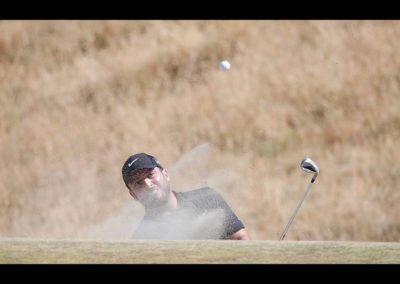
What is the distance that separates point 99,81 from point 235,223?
18.1 metres

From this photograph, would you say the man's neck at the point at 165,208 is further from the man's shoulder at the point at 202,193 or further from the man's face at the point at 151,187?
the man's shoulder at the point at 202,193

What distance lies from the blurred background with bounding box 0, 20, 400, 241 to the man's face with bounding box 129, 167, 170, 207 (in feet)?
39.7

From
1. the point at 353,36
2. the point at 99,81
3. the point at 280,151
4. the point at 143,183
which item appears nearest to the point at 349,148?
the point at 280,151

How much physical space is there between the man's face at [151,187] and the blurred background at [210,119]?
1209 centimetres

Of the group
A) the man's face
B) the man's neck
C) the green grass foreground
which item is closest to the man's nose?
the man's face

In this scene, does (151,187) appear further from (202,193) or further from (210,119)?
(210,119)

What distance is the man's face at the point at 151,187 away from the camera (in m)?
5.77

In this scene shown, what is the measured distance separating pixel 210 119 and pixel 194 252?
19.2 metres

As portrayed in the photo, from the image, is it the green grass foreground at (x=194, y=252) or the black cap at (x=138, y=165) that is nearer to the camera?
the green grass foreground at (x=194, y=252)

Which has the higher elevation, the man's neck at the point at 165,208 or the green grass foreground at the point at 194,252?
the man's neck at the point at 165,208

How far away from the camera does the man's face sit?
5.77 m

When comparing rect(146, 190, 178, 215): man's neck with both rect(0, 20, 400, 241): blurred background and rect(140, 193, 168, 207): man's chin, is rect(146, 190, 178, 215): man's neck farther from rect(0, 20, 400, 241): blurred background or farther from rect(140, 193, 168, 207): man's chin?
rect(0, 20, 400, 241): blurred background

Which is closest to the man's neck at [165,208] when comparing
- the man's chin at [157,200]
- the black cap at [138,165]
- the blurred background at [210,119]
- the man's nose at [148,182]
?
the man's chin at [157,200]

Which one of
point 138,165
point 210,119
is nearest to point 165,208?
point 138,165
